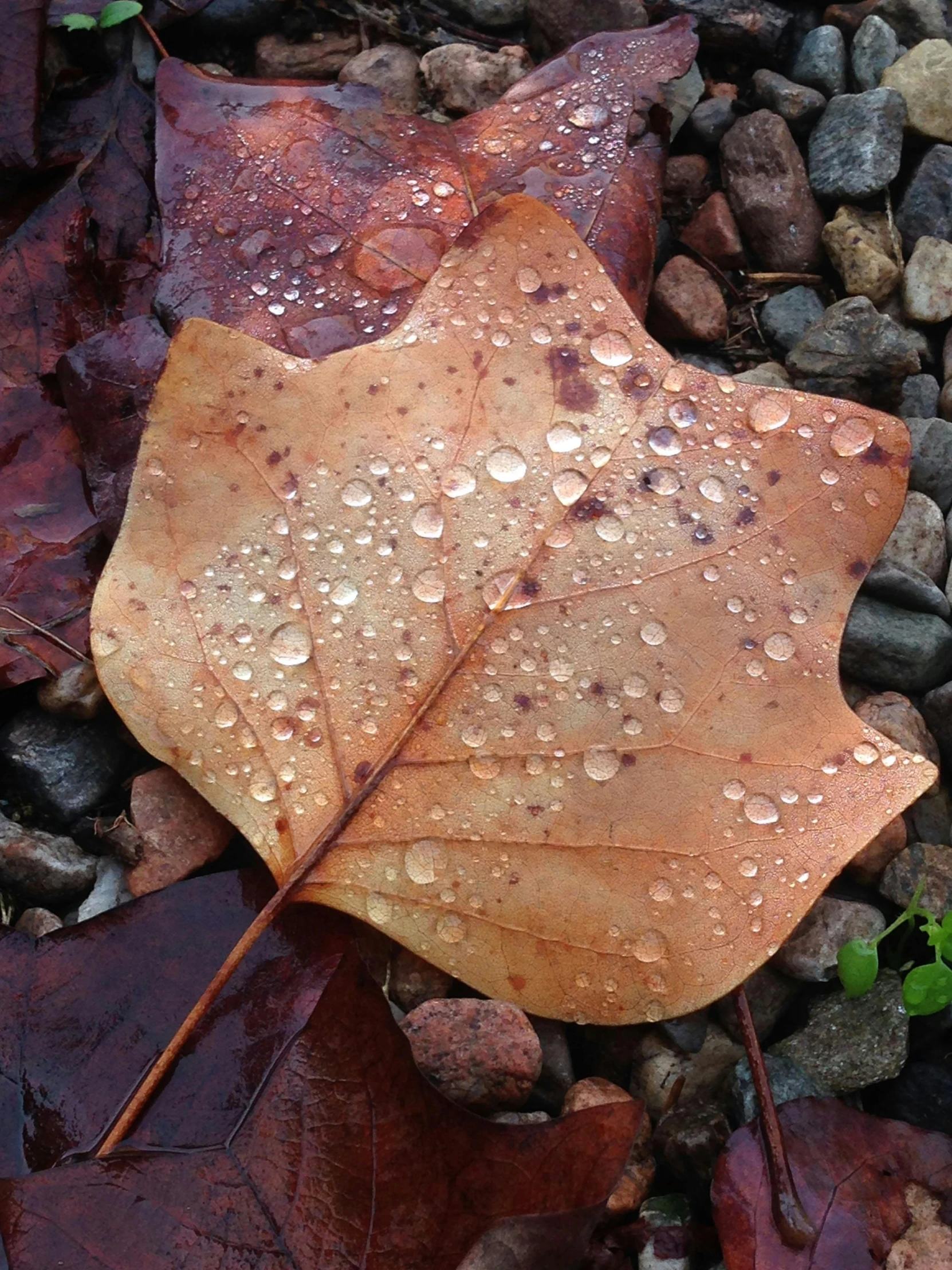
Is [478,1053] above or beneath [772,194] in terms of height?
beneath

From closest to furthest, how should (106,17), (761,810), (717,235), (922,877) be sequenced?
(761,810)
(922,877)
(106,17)
(717,235)

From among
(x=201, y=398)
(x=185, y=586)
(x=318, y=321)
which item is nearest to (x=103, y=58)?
(x=318, y=321)

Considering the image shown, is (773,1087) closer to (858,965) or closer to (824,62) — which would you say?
(858,965)

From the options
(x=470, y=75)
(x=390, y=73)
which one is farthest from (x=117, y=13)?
(x=470, y=75)

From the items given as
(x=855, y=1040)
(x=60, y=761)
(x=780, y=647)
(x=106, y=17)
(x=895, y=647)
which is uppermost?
(x=106, y=17)

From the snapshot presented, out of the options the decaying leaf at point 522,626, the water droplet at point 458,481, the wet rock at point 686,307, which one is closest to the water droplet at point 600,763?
the decaying leaf at point 522,626

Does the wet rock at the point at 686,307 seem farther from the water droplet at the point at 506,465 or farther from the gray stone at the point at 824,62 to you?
the water droplet at the point at 506,465

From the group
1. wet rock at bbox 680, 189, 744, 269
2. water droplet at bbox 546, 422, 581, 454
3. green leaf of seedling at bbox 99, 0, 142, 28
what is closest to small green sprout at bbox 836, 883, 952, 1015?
water droplet at bbox 546, 422, 581, 454
